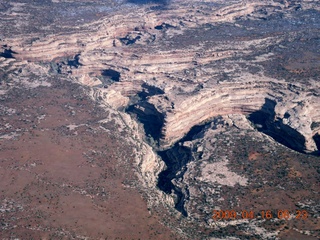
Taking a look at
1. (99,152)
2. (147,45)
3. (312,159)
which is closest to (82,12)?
(147,45)

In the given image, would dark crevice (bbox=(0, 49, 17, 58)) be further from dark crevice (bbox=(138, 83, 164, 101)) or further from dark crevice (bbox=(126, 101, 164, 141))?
dark crevice (bbox=(126, 101, 164, 141))

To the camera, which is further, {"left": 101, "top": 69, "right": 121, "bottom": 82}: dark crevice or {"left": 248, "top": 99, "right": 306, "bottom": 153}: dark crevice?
{"left": 101, "top": 69, "right": 121, "bottom": 82}: dark crevice

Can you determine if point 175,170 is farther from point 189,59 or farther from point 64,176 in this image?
point 189,59

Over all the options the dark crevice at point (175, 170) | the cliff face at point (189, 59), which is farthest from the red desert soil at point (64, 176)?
the cliff face at point (189, 59)

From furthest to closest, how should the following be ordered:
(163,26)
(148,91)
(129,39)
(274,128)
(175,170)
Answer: (163,26) → (129,39) → (148,91) → (274,128) → (175,170)

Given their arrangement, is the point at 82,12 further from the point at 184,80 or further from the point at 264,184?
the point at 264,184

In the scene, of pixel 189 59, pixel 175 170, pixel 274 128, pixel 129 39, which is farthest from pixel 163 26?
pixel 175 170
